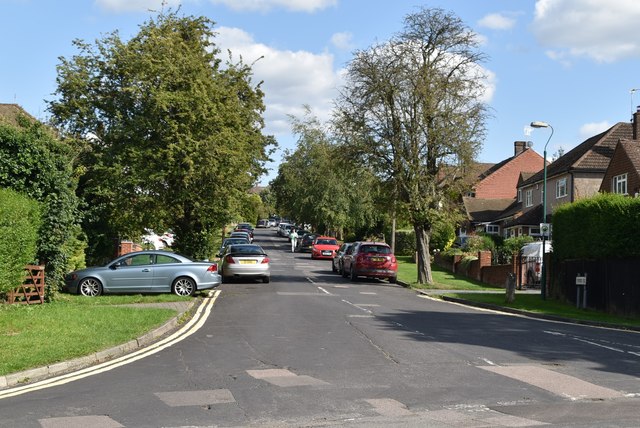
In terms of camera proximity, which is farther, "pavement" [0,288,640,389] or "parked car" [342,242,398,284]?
"parked car" [342,242,398,284]

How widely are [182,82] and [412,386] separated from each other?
762 inches

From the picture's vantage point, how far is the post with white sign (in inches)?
Result: 883

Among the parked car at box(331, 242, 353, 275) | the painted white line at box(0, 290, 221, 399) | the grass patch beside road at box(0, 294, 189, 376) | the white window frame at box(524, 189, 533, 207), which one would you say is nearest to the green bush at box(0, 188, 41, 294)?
the grass patch beside road at box(0, 294, 189, 376)

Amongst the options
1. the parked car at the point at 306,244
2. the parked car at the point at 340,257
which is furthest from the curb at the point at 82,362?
the parked car at the point at 306,244

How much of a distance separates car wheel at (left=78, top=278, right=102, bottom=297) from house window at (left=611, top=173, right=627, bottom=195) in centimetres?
3058

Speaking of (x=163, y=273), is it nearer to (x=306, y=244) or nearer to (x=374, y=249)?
(x=374, y=249)

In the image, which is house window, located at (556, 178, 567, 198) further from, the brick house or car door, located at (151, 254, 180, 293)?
car door, located at (151, 254, 180, 293)

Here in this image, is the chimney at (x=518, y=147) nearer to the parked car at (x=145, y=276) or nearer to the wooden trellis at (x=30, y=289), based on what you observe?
the parked car at (x=145, y=276)

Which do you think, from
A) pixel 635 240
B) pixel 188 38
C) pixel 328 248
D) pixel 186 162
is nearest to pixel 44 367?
pixel 186 162

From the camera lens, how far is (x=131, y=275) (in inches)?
834

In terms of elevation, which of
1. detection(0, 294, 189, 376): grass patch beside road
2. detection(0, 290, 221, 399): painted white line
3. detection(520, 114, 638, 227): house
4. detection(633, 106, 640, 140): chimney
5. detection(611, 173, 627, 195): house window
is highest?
detection(633, 106, 640, 140): chimney

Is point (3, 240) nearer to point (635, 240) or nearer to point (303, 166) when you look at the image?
point (635, 240)

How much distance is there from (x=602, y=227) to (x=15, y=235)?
54.9ft

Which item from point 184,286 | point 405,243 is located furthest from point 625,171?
point 184,286
